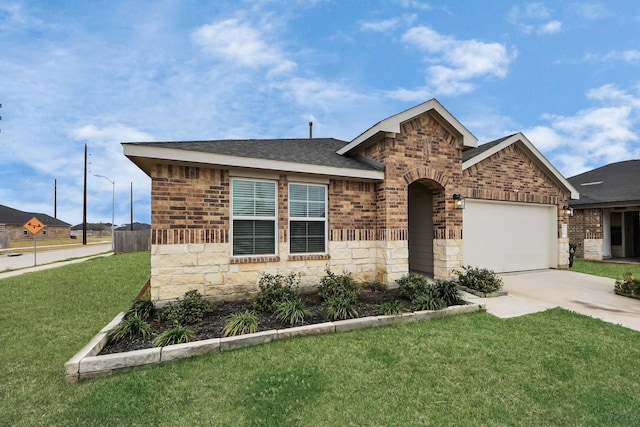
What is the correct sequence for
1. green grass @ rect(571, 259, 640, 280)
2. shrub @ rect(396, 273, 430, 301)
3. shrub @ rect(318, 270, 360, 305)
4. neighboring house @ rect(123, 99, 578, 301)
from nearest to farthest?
neighboring house @ rect(123, 99, 578, 301), shrub @ rect(318, 270, 360, 305), shrub @ rect(396, 273, 430, 301), green grass @ rect(571, 259, 640, 280)

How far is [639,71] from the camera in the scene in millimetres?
11086

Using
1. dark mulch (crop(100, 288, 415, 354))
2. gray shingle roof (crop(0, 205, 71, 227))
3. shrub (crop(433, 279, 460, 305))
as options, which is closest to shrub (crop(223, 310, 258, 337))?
dark mulch (crop(100, 288, 415, 354))

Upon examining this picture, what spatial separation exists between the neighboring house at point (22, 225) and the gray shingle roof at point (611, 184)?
55.2m

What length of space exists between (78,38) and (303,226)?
373 inches

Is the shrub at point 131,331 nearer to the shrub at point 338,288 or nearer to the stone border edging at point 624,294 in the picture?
the shrub at point 338,288

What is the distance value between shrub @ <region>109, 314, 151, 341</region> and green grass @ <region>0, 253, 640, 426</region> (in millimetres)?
617

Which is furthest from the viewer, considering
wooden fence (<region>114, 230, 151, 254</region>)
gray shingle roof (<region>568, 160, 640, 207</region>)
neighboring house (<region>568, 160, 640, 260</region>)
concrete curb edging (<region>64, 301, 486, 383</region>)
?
wooden fence (<region>114, 230, 151, 254</region>)

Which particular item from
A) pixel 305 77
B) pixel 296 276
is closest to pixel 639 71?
pixel 305 77

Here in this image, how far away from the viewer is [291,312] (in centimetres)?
500

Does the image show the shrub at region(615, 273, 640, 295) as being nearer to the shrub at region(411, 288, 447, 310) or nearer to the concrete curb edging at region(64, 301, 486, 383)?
the shrub at region(411, 288, 447, 310)

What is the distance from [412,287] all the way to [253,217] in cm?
401

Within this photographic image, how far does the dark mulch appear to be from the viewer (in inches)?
161

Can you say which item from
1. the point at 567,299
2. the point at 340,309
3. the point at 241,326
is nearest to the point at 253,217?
the point at 241,326

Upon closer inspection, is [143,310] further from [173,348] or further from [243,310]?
[173,348]
